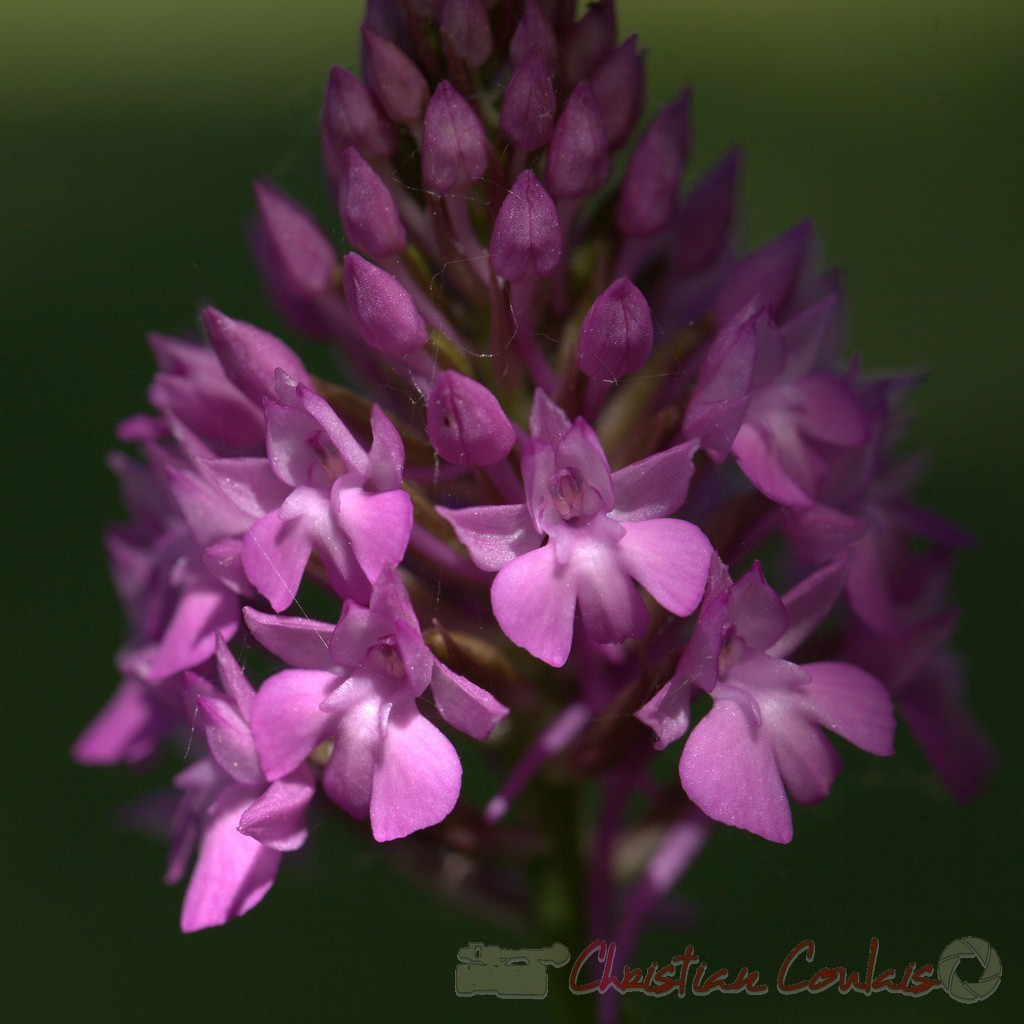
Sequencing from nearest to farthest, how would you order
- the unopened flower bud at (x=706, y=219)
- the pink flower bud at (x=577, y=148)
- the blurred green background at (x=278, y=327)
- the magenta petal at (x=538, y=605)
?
the magenta petal at (x=538, y=605)
the pink flower bud at (x=577, y=148)
the unopened flower bud at (x=706, y=219)
the blurred green background at (x=278, y=327)

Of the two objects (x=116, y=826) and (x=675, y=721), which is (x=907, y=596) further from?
(x=116, y=826)

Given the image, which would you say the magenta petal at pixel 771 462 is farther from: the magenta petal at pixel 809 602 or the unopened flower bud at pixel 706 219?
the unopened flower bud at pixel 706 219

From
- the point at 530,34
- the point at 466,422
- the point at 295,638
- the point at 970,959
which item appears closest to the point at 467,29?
the point at 530,34

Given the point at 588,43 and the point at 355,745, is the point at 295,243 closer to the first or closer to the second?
the point at 588,43

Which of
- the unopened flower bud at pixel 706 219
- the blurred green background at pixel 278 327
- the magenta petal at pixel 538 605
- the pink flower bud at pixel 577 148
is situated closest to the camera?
the magenta petal at pixel 538 605

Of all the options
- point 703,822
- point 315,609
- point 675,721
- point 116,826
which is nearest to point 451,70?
point 675,721

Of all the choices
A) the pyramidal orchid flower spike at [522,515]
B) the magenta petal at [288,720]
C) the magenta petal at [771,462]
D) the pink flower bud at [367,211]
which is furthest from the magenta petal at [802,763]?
the pink flower bud at [367,211]
